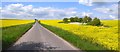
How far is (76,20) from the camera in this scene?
103062 millimetres


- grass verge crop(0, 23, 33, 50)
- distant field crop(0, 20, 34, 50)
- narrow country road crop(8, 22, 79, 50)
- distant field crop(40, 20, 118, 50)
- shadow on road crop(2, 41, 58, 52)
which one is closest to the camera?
shadow on road crop(2, 41, 58, 52)

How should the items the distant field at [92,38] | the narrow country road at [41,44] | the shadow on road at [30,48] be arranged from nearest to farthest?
the shadow on road at [30,48] < the narrow country road at [41,44] < the distant field at [92,38]

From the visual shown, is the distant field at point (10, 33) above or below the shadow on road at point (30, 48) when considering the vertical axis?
above

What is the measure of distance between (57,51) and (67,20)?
289 ft

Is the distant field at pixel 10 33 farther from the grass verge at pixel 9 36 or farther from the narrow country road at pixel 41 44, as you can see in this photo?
the narrow country road at pixel 41 44

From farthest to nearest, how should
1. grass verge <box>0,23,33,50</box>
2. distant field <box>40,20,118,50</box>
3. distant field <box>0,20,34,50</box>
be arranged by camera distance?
distant field <box>0,20,34,50</box> → grass verge <box>0,23,33,50</box> → distant field <box>40,20,118,50</box>

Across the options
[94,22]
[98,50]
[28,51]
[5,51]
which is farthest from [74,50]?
[94,22]

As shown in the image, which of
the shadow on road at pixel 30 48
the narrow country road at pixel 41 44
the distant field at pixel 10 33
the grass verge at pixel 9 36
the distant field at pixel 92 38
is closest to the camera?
the shadow on road at pixel 30 48

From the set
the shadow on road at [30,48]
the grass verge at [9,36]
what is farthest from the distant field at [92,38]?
the grass verge at [9,36]

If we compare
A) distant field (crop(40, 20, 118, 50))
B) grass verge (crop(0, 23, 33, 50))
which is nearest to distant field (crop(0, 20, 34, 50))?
grass verge (crop(0, 23, 33, 50))

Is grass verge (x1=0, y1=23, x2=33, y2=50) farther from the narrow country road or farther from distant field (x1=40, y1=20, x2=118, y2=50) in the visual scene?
distant field (x1=40, y1=20, x2=118, y2=50)

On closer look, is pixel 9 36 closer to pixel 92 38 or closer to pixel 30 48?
pixel 92 38

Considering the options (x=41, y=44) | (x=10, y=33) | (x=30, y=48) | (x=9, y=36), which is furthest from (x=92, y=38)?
(x=10, y=33)

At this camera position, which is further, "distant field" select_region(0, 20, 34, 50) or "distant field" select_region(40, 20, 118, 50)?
"distant field" select_region(0, 20, 34, 50)
